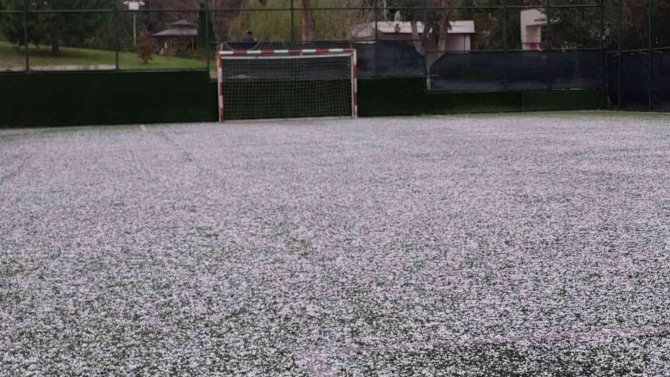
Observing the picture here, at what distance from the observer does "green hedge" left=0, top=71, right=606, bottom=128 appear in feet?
66.5

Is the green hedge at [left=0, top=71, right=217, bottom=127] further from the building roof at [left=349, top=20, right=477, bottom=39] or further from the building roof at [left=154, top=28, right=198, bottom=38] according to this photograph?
the building roof at [left=349, top=20, right=477, bottom=39]

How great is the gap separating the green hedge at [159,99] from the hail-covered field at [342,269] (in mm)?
10975

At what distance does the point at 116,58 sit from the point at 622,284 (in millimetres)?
18350

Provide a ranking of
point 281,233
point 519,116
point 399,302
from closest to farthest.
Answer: point 399,302 → point 281,233 → point 519,116

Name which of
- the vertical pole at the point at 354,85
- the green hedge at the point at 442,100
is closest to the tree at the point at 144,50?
the vertical pole at the point at 354,85

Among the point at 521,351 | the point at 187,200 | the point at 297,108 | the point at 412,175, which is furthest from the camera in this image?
the point at 297,108

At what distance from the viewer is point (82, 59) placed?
22.3 meters

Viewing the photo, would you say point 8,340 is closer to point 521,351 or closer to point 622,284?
point 521,351

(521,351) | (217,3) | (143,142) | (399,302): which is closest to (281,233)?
(399,302)

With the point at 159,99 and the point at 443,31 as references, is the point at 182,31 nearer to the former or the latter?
the point at 159,99

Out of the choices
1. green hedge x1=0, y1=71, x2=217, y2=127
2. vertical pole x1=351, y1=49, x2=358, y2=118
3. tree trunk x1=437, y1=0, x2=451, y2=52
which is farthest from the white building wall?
green hedge x1=0, y1=71, x2=217, y2=127

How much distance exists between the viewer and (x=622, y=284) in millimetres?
3885

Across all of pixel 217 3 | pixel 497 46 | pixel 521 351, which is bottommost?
pixel 521 351

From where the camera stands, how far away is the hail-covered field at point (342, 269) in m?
3.01
